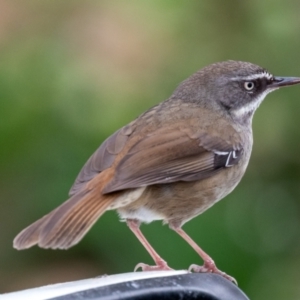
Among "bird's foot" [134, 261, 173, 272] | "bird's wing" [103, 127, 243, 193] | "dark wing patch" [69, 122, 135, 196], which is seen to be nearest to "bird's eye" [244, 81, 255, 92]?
"bird's wing" [103, 127, 243, 193]

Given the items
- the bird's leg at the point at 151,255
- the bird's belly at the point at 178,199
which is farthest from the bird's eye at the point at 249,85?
the bird's leg at the point at 151,255

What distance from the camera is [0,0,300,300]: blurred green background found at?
17.9ft

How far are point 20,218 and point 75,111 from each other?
808 mm

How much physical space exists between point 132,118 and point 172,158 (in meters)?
1.43

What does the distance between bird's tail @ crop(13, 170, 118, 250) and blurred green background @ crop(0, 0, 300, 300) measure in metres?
1.31

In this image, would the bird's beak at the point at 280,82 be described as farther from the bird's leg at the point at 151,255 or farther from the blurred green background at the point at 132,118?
the bird's leg at the point at 151,255

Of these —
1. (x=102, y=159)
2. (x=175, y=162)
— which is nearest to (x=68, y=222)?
(x=102, y=159)

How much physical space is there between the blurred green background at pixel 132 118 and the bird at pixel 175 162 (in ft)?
2.67

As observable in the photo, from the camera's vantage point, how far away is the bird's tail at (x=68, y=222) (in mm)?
3697

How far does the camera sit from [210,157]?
4.61 metres

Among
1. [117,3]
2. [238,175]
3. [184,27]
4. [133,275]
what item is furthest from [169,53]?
[133,275]

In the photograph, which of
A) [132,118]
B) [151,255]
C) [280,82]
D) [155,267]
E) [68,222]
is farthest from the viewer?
[132,118]

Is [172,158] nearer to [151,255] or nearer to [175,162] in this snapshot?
[175,162]

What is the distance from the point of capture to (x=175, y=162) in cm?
441
